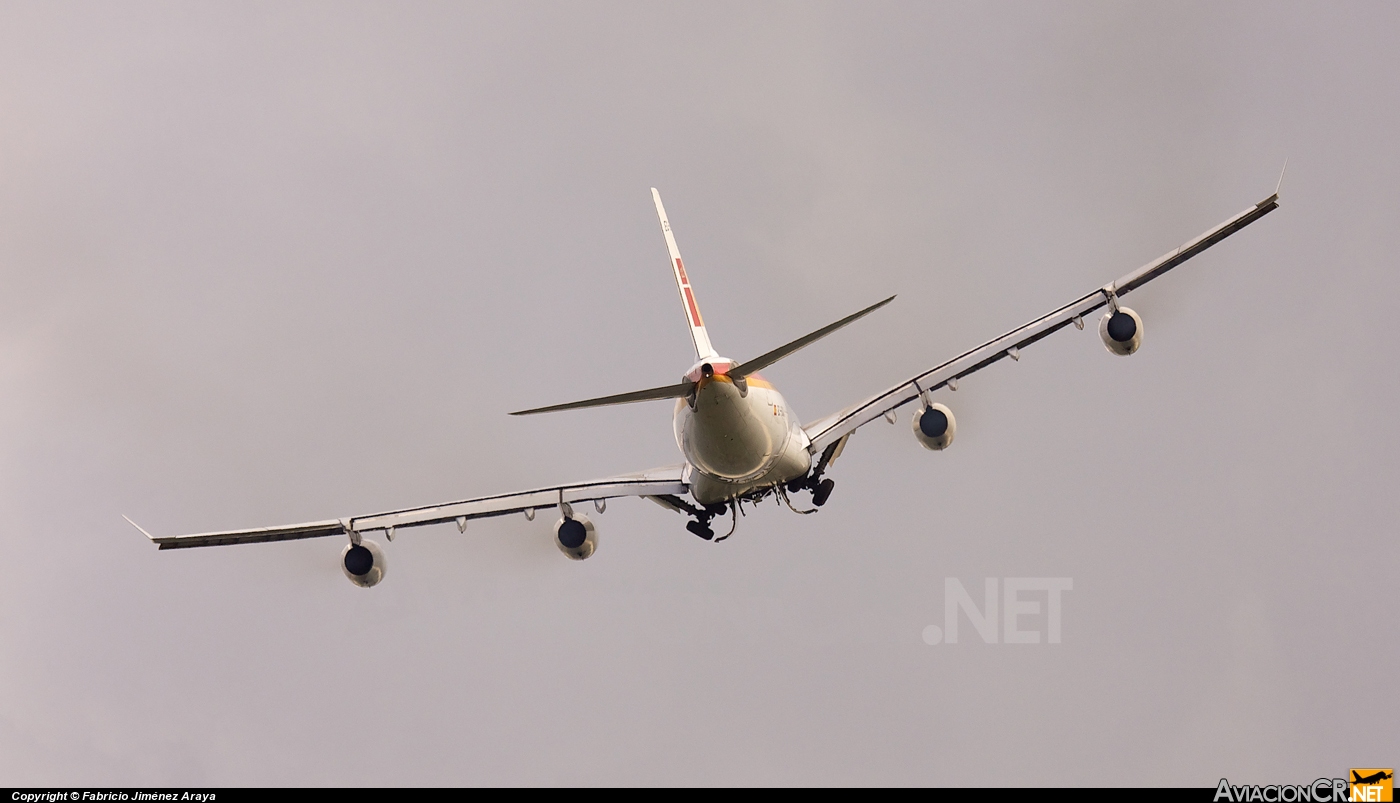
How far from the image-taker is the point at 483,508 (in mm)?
53750

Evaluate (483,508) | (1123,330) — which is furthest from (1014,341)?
(483,508)

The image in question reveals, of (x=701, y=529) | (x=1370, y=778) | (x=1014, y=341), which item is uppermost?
(x=1014, y=341)

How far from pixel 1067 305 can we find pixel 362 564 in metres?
22.8

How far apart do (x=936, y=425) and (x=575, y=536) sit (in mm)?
11591

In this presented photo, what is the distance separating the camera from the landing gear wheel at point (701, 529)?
54.8 m

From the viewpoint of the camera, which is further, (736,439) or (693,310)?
(693,310)

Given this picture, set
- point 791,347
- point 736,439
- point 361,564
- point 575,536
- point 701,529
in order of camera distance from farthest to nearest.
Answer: point 701,529, point 575,536, point 361,564, point 736,439, point 791,347

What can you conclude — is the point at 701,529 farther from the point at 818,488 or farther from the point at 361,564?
the point at 361,564

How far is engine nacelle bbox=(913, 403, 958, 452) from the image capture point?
53156mm

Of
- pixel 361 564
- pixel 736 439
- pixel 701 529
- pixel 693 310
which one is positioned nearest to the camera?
pixel 736 439

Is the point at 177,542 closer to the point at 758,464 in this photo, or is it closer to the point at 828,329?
the point at 758,464

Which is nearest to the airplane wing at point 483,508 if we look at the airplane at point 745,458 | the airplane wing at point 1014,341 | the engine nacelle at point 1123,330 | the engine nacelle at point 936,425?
the airplane at point 745,458

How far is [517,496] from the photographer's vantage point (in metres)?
53.8

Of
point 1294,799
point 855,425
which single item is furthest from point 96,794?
point 1294,799
